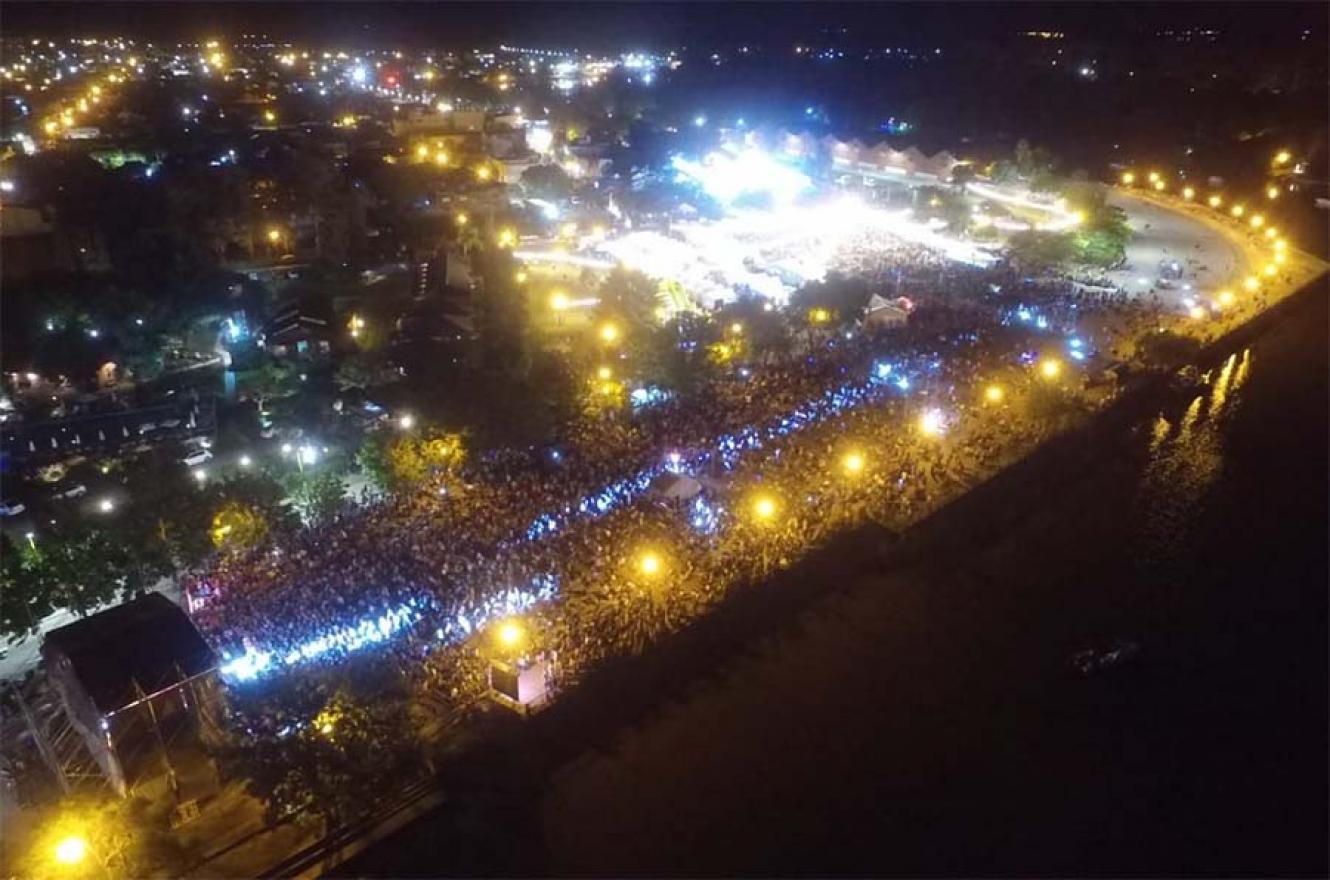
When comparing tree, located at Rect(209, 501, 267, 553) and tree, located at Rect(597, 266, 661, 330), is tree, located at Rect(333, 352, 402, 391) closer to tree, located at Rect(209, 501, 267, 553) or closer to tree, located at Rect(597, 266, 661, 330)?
tree, located at Rect(597, 266, 661, 330)

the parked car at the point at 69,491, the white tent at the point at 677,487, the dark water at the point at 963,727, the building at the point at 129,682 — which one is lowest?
the dark water at the point at 963,727

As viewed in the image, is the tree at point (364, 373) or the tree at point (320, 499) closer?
the tree at point (320, 499)

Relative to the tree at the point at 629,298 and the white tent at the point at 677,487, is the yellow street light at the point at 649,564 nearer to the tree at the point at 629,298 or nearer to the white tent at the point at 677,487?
the white tent at the point at 677,487

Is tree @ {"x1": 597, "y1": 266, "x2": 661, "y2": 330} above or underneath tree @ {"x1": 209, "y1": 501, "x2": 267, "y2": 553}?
underneath

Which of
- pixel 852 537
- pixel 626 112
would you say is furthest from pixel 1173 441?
pixel 626 112

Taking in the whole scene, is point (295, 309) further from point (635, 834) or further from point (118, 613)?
point (635, 834)

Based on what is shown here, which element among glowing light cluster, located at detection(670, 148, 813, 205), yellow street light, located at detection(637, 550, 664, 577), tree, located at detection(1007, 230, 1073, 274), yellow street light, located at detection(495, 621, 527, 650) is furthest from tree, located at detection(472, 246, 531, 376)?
tree, located at detection(1007, 230, 1073, 274)

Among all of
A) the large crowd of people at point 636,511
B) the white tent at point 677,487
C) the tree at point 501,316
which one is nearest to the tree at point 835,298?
the large crowd of people at point 636,511

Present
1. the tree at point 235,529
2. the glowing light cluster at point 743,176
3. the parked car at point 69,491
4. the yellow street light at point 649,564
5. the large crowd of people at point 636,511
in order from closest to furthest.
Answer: the large crowd of people at point 636,511 → the tree at point 235,529 → the yellow street light at point 649,564 → the parked car at point 69,491 → the glowing light cluster at point 743,176

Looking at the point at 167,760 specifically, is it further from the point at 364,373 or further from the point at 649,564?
the point at 364,373
